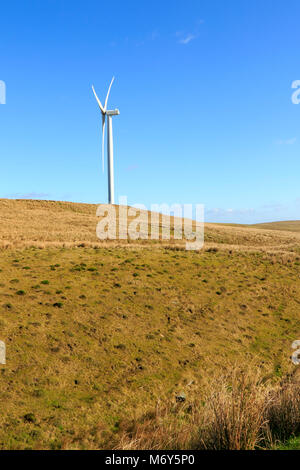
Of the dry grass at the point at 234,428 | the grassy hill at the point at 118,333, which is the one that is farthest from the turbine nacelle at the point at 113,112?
the dry grass at the point at 234,428

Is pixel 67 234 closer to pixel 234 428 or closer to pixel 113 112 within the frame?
pixel 113 112

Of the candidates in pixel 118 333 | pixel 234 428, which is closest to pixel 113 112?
pixel 118 333

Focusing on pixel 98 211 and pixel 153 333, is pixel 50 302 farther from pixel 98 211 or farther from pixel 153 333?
pixel 98 211

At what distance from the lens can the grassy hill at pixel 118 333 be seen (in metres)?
13.9

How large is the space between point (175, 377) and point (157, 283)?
13575mm

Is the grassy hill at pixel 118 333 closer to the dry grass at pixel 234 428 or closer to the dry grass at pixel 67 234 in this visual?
the dry grass at pixel 234 428

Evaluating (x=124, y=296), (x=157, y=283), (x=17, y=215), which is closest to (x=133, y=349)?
(x=124, y=296)

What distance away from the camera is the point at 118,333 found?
2125 centimetres

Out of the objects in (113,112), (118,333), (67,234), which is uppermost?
(113,112)

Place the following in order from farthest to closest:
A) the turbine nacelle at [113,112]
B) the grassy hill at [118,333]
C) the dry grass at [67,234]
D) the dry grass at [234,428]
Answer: the turbine nacelle at [113,112] → the dry grass at [67,234] → the grassy hill at [118,333] → the dry grass at [234,428]

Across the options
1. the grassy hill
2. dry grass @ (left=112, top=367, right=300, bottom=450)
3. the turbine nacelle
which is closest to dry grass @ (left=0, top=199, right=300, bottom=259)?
the grassy hill

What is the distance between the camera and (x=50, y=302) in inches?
933

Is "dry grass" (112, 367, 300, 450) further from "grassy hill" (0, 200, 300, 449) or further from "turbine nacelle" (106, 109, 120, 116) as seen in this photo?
"turbine nacelle" (106, 109, 120, 116)
